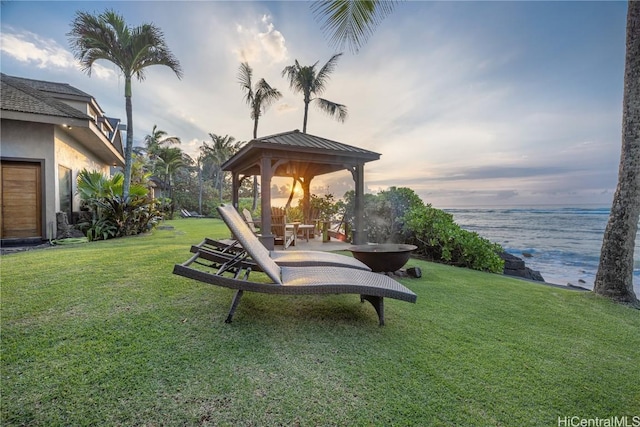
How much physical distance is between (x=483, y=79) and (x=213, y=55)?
8784 mm

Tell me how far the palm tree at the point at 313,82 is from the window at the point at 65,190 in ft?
40.2

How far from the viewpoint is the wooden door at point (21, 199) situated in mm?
A: 7250

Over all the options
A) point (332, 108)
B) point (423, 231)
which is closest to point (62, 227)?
point (423, 231)

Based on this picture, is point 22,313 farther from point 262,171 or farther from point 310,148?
point 310,148

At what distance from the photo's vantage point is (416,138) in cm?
1052

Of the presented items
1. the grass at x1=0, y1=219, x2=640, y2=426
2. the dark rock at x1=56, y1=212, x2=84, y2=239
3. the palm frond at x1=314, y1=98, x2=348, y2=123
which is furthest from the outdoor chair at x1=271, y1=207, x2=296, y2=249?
the palm frond at x1=314, y1=98, x2=348, y2=123

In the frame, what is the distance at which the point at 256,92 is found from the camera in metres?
17.8

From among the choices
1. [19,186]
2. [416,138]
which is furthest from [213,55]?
[416,138]

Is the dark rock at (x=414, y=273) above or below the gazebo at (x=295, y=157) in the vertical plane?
below

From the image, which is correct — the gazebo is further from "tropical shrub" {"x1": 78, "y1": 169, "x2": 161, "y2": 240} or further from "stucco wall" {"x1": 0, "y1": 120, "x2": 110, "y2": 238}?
"stucco wall" {"x1": 0, "y1": 120, "x2": 110, "y2": 238}

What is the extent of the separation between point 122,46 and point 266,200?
741 centimetres

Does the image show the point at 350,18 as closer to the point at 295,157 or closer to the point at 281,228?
the point at 295,157

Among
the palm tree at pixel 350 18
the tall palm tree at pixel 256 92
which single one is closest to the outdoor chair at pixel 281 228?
the palm tree at pixel 350 18

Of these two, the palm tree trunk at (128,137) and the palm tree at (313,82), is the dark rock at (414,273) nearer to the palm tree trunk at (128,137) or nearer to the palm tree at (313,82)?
the palm tree trunk at (128,137)
